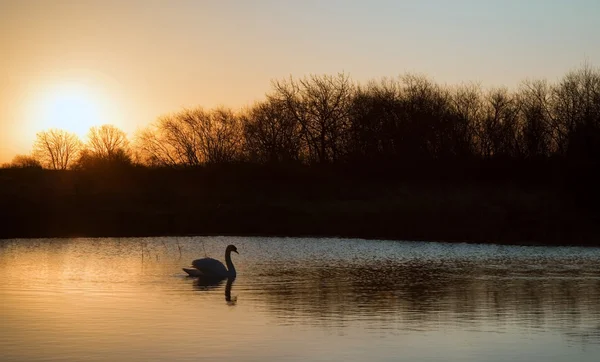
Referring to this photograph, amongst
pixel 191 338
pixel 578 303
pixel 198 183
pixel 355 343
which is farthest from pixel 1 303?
pixel 198 183

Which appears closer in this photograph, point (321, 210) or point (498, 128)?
point (321, 210)

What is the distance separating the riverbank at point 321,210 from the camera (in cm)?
3200

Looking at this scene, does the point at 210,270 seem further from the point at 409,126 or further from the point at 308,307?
the point at 409,126

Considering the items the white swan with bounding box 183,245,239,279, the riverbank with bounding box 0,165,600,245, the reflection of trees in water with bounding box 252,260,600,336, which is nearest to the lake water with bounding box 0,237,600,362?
the reflection of trees in water with bounding box 252,260,600,336

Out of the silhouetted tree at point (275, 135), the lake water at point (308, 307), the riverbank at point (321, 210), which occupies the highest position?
the silhouetted tree at point (275, 135)

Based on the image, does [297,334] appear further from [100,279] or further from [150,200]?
[150,200]

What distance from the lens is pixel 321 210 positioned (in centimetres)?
3894

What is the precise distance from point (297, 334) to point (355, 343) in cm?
115

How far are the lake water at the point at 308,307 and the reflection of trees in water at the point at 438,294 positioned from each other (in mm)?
32

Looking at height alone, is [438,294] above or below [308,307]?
above

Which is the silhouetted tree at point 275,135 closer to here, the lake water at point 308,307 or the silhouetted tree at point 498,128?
the silhouetted tree at point 498,128

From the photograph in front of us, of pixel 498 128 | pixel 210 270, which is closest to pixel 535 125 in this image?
pixel 498 128

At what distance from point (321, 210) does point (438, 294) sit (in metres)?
22.2

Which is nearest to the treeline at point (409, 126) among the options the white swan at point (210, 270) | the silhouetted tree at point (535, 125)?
the silhouetted tree at point (535, 125)
